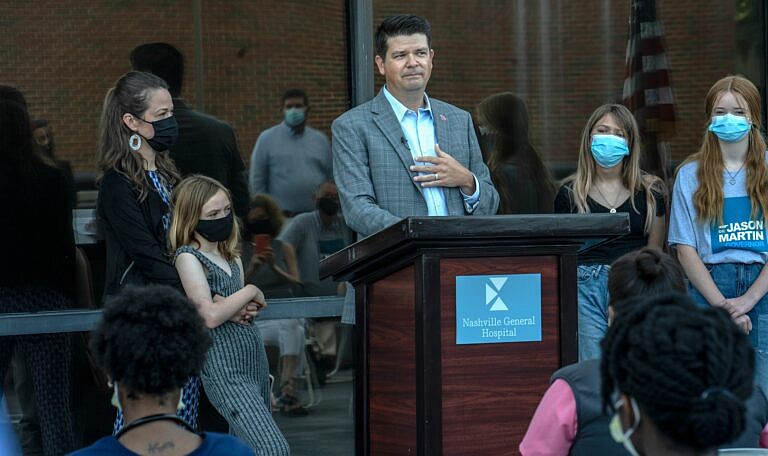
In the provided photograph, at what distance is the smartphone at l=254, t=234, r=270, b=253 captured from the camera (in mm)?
7344

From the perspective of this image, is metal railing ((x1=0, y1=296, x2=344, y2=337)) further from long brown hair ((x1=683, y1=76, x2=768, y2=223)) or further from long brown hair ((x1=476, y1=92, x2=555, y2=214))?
long brown hair ((x1=683, y1=76, x2=768, y2=223))

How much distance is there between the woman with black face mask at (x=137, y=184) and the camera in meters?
5.67

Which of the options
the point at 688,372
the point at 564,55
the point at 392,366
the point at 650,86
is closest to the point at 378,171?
the point at 392,366

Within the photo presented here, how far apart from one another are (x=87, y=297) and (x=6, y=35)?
57.9 inches

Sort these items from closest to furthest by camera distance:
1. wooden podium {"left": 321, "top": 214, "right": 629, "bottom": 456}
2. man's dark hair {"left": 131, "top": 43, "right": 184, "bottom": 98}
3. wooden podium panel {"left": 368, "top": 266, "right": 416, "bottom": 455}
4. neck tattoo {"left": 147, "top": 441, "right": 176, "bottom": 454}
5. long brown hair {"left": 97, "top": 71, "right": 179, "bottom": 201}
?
neck tattoo {"left": 147, "top": 441, "right": 176, "bottom": 454}
wooden podium {"left": 321, "top": 214, "right": 629, "bottom": 456}
wooden podium panel {"left": 368, "top": 266, "right": 416, "bottom": 455}
long brown hair {"left": 97, "top": 71, "right": 179, "bottom": 201}
man's dark hair {"left": 131, "top": 43, "right": 184, "bottom": 98}

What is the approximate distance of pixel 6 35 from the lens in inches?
265

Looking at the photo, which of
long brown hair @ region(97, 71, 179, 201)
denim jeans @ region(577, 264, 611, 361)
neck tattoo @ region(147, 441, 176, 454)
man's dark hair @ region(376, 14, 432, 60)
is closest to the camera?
neck tattoo @ region(147, 441, 176, 454)

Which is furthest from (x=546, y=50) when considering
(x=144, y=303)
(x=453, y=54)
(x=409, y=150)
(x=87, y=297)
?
(x=144, y=303)

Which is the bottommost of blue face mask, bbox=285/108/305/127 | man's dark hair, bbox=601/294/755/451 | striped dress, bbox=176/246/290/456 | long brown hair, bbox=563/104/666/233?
striped dress, bbox=176/246/290/456

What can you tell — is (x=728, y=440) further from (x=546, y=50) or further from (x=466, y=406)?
(x=546, y=50)

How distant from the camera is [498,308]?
4.45 meters

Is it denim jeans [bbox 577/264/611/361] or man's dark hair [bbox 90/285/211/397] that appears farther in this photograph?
denim jeans [bbox 577/264/611/361]

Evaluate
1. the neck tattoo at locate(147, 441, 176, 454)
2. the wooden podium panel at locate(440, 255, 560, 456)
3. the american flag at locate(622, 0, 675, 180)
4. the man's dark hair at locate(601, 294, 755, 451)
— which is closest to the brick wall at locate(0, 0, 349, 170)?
the american flag at locate(622, 0, 675, 180)

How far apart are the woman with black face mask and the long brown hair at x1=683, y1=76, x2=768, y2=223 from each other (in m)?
2.64
